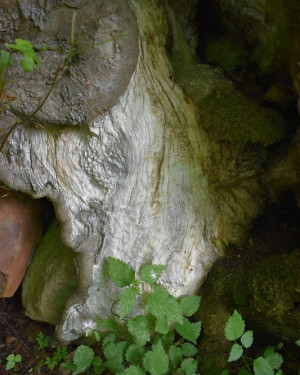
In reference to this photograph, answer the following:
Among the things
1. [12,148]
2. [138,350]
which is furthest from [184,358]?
[12,148]

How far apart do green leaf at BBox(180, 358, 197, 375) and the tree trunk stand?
19.3 inches

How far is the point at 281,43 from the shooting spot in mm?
2492

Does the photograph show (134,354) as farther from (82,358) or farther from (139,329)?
(82,358)

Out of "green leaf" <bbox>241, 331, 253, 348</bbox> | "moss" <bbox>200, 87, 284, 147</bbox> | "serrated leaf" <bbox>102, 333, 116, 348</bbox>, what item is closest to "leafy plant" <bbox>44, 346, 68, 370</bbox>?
"serrated leaf" <bbox>102, 333, 116, 348</bbox>

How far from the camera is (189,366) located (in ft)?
7.62

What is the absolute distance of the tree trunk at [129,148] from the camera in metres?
1.98

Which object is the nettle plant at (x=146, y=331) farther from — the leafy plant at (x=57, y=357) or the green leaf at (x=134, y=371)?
the leafy plant at (x=57, y=357)

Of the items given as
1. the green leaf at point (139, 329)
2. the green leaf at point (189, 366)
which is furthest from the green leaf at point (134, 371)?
the green leaf at point (189, 366)

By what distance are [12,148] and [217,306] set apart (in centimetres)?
179

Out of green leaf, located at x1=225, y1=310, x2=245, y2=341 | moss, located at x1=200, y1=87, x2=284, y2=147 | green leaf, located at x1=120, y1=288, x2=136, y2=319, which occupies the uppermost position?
moss, located at x1=200, y1=87, x2=284, y2=147

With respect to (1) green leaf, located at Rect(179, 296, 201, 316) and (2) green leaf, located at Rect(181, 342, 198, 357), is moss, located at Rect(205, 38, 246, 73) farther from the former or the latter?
(2) green leaf, located at Rect(181, 342, 198, 357)

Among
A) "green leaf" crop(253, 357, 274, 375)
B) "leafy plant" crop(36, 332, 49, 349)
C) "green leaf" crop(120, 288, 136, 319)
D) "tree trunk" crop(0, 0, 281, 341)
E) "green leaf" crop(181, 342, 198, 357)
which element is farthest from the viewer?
"leafy plant" crop(36, 332, 49, 349)

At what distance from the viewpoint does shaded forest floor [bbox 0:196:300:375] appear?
8.53 feet

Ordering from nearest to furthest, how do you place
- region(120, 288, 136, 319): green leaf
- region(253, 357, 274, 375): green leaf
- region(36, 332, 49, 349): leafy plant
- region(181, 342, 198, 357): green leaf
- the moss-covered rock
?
region(253, 357, 274, 375): green leaf, region(120, 288, 136, 319): green leaf, region(181, 342, 198, 357): green leaf, the moss-covered rock, region(36, 332, 49, 349): leafy plant
